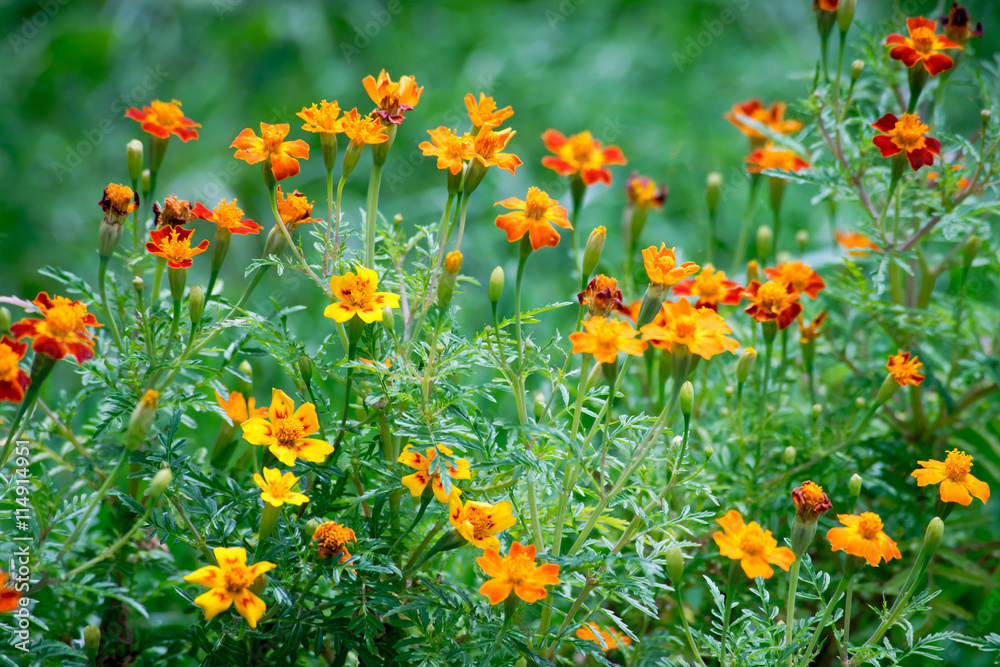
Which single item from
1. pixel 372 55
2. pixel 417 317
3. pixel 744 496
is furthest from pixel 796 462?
pixel 372 55

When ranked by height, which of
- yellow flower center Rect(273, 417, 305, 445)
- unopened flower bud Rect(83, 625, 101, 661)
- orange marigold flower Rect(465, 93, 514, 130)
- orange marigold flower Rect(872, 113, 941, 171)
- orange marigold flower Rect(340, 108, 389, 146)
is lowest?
unopened flower bud Rect(83, 625, 101, 661)

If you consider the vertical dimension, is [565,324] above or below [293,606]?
below

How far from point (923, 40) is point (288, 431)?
32.7 inches

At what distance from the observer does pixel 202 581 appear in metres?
0.66

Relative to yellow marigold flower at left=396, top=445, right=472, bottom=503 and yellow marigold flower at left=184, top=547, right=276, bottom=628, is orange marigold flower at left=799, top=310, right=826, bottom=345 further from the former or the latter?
yellow marigold flower at left=184, top=547, right=276, bottom=628

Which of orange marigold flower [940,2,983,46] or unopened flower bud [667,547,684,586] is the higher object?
orange marigold flower [940,2,983,46]

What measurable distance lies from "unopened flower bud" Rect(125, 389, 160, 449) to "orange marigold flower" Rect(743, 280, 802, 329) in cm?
61

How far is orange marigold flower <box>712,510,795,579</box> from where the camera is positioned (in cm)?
72

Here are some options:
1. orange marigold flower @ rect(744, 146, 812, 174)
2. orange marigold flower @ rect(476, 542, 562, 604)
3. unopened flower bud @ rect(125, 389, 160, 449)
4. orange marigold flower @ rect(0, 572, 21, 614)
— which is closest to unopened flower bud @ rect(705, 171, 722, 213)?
orange marigold flower @ rect(744, 146, 812, 174)

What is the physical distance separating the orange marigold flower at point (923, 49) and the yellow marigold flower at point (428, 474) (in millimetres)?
684

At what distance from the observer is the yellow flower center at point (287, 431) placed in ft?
2.46

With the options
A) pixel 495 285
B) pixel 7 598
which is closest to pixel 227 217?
pixel 495 285

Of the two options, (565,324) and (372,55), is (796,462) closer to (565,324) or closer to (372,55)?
(565,324)

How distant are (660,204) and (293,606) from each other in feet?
2.72
